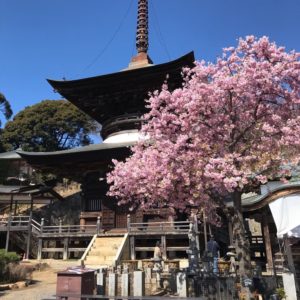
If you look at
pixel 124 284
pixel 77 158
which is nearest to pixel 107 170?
pixel 77 158

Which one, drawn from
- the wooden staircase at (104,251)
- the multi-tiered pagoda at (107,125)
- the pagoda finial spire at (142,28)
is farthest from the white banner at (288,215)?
the pagoda finial spire at (142,28)

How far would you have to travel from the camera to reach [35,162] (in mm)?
25062

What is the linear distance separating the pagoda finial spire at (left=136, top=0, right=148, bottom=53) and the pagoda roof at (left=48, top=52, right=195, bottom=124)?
22.1 feet

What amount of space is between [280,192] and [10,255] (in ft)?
40.8

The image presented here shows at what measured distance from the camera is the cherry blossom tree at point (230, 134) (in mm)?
9703

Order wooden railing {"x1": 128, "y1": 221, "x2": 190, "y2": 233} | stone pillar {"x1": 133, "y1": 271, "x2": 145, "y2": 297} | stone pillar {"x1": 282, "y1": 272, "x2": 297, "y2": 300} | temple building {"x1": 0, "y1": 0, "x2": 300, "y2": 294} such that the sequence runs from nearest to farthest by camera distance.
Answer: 1. stone pillar {"x1": 282, "y1": 272, "x2": 297, "y2": 300}
2. stone pillar {"x1": 133, "y1": 271, "x2": 145, "y2": 297}
3. wooden railing {"x1": 128, "y1": 221, "x2": 190, "y2": 233}
4. temple building {"x1": 0, "y1": 0, "x2": 300, "y2": 294}

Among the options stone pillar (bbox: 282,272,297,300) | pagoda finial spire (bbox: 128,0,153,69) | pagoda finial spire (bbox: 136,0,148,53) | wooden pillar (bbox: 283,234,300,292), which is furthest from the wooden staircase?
pagoda finial spire (bbox: 136,0,148,53)

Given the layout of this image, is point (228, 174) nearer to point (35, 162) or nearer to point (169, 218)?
point (169, 218)

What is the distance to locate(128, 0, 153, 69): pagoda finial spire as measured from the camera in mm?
28531

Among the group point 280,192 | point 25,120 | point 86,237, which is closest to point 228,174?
point 280,192

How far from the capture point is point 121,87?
969 inches

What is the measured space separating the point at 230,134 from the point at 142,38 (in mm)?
23543

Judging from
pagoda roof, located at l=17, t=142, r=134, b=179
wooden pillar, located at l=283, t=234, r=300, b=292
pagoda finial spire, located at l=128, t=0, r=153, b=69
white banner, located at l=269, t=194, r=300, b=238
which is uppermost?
pagoda finial spire, located at l=128, t=0, r=153, b=69

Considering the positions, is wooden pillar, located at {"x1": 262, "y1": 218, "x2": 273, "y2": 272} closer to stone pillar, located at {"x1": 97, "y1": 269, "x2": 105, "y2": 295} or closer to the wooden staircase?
the wooden staircase
